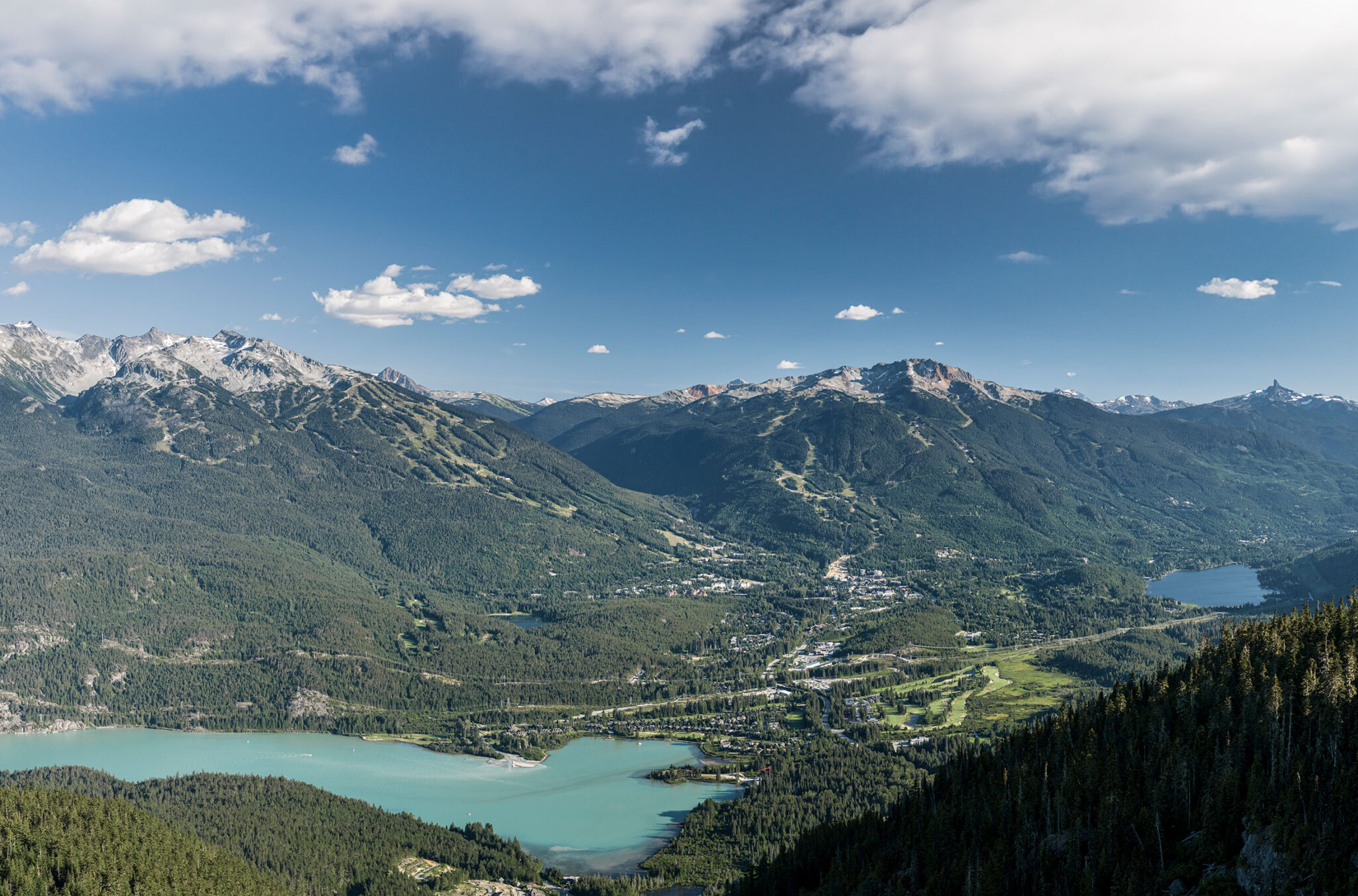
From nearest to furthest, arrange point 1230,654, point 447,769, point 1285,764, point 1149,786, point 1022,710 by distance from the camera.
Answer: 1. point 1285,764
2. point 1149,786
3. point 1230,654
4. point 447,769
5. point 1022,710

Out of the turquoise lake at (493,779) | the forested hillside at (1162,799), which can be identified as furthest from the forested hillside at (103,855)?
the forested hillside at (1162,799)

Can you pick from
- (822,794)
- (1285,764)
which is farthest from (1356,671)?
(822,794)

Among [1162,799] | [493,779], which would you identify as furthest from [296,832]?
[1162,799]

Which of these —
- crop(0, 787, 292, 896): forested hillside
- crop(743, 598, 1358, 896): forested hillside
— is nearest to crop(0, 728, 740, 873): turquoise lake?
crop(743, 598, 1358, 896): forested hillside

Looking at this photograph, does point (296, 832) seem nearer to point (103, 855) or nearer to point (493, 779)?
point (103, 855)

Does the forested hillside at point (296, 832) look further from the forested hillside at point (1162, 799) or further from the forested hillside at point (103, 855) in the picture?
the forested hillside at point (1162, 799)

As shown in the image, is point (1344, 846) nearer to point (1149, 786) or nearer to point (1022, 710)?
point (1149, 786)

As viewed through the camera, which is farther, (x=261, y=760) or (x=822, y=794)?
(x=261, y=760)
